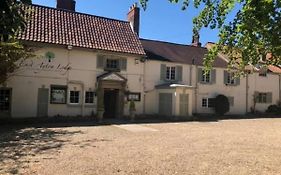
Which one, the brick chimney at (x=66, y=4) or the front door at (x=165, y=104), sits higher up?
the brick chimney at (x=66, y=4)

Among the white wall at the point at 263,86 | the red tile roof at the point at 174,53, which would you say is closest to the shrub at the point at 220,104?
the red tile roof at the point at 174,53

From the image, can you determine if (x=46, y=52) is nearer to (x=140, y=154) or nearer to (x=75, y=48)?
(x=75, y=48)

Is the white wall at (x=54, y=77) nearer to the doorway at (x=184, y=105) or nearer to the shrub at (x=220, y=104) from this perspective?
the doorway at (x=184, y=105)

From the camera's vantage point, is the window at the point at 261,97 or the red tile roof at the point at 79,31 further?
the window at the point at 261,97

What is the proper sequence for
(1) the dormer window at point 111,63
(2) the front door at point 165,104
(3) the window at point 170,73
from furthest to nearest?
1. (3) the window at point 170,73
2. (2) the front door at point 165,104
3. (1) the dormer window at point 111,63

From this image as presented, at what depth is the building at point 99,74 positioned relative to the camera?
2516 cm

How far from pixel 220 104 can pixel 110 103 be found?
1076 centimetres

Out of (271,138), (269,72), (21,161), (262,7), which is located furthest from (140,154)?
(269,72)

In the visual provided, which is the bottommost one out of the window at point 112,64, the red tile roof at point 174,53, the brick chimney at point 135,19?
the window at point 112,64

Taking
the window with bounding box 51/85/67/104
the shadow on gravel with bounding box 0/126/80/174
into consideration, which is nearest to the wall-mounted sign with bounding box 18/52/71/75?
the window with bounding box 51/85/67/104

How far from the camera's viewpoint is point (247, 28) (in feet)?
24.3

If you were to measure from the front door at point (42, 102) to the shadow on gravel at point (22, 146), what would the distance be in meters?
7.17

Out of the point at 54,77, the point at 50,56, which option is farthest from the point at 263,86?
the point at 50,56

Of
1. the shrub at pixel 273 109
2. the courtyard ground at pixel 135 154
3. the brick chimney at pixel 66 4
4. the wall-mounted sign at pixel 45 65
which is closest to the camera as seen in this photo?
the courtyard ground at pixel 135 154
